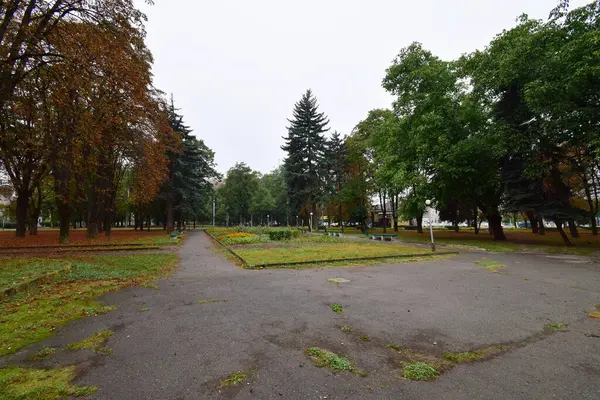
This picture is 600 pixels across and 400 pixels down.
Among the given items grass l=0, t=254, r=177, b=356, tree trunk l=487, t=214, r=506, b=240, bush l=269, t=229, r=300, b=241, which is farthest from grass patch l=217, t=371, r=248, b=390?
tree trunk l=487, t=214, r=506, b=240

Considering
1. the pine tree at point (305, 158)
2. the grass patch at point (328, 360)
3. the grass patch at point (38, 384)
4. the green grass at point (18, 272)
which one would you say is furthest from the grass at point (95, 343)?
the pine tree at point (305, 158)

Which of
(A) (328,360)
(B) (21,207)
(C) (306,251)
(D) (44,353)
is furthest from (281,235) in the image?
(A) (328,360)

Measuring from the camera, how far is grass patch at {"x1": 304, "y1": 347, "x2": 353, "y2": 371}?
3065 millimetres

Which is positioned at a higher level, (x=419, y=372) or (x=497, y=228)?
(x=497, y=228)

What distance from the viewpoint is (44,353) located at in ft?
11.0

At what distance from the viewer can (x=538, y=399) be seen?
2520 mm

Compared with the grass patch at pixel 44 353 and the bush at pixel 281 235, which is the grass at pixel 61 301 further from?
the bush at pixel 281 235

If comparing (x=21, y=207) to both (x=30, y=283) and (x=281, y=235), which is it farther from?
(x=30, y=283)

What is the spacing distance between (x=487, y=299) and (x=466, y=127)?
61.4ft

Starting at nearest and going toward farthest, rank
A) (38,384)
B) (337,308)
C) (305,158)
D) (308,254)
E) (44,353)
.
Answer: (38,384) → (44,353) → (337,308) → (308,254) → (305,158)

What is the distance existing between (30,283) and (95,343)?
4.70 meters

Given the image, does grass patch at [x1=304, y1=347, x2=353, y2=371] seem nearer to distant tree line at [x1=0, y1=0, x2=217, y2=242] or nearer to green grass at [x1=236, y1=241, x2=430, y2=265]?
green grass at [x1=236, y1=241, x2=430, y2=265]

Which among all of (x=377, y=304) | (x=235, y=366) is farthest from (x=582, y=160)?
(x=235, y=366)

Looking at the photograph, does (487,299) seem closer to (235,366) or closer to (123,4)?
(235,366)
